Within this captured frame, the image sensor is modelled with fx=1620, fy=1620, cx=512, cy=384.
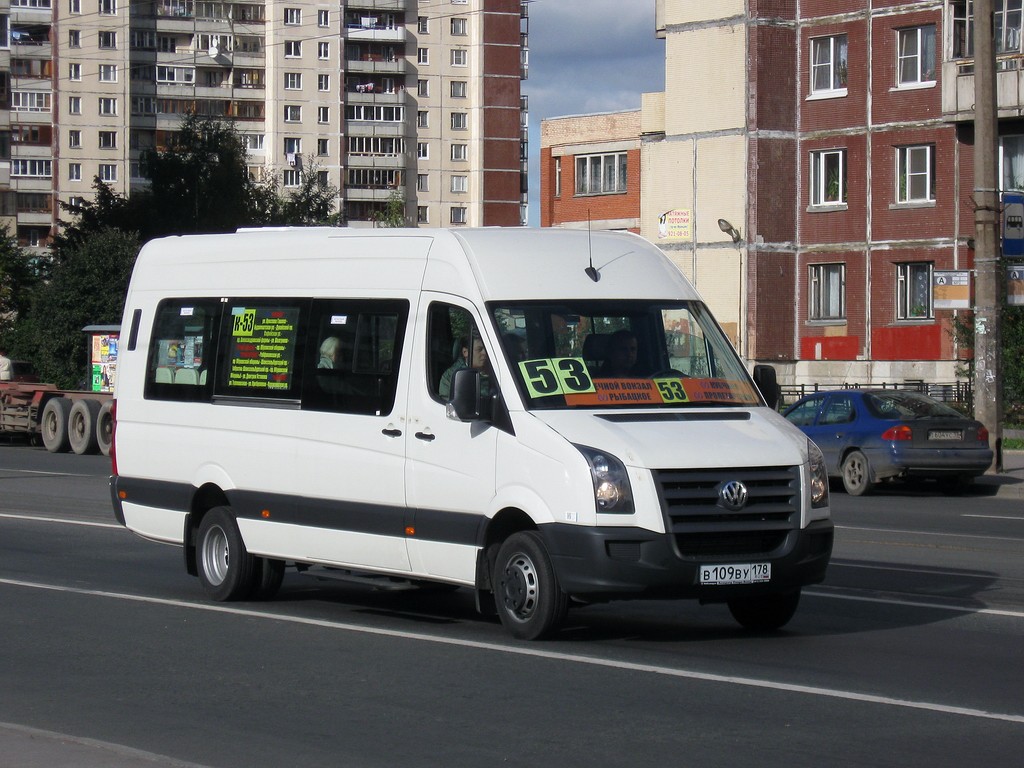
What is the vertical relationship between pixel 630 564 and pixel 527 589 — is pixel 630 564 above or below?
above

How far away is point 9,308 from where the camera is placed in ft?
174

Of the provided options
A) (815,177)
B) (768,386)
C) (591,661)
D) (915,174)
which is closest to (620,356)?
(768,386)

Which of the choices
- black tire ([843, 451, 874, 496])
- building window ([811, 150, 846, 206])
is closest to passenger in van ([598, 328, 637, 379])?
black tire ([843, 451, 874, 496])

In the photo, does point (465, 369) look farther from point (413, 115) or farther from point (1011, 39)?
point (413, 115)

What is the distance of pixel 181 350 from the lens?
12133 millimetres

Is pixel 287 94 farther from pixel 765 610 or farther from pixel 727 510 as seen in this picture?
pixel 727 510

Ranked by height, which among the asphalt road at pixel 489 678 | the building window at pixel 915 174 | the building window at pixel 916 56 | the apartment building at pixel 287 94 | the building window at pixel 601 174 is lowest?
the asphalt road at pixel 489 678

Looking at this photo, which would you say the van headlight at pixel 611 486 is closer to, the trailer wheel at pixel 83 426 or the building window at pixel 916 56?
the trailer wheel at pixel 83 426

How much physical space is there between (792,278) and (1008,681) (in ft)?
133

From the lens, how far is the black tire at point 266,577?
37.7 feet

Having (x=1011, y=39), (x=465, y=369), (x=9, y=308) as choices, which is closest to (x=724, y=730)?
(x=465, y=369)

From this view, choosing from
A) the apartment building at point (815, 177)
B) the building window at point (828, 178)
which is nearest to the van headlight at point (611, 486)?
the apartment building at point (815, 177)

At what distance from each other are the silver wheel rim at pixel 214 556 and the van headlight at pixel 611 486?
3707 mm

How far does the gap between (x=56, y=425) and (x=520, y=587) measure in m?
25.7
